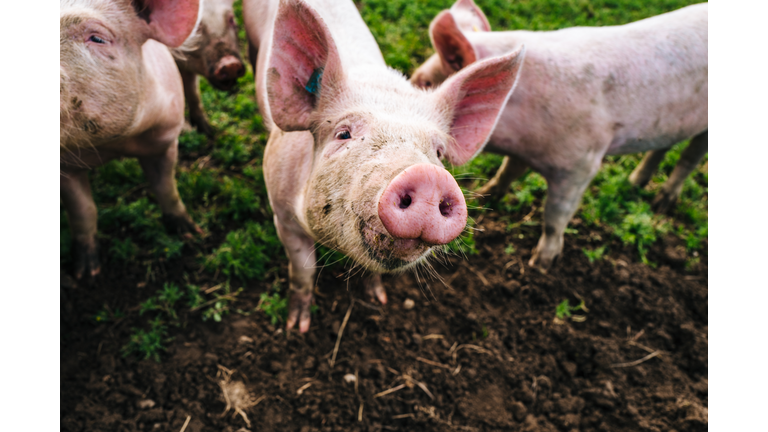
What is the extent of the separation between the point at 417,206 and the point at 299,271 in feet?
6.17

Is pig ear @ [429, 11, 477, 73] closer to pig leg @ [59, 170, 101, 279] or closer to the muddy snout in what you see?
the muddy snout

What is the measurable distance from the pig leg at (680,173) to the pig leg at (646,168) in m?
0.19

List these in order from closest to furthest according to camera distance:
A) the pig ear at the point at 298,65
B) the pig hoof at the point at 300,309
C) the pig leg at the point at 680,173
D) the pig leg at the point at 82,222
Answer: the pig ear at the point at 298,65, the pig leg at the point at 82,222, the pig hoof at the point at 300,309, the pig leg at the point at 680,173

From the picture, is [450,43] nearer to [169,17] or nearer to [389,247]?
[169,17]

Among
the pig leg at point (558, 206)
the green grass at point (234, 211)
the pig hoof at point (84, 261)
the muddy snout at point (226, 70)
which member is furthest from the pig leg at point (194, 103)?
the pig leg at point (558, 206)

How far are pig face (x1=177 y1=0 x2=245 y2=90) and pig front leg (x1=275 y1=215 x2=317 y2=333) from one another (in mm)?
1760

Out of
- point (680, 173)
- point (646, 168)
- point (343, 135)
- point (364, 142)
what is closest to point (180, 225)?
point (343, 135)

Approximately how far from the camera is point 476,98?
2527 millimetres

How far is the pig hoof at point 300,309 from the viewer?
3354 millimetres

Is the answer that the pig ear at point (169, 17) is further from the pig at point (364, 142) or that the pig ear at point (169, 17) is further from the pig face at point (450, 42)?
the pig face at point (450, 42)

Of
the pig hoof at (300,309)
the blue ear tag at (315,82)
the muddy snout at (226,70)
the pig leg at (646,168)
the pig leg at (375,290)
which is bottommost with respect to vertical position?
the pig leg at (646,168)

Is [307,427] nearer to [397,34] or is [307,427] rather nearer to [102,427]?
[102,427]

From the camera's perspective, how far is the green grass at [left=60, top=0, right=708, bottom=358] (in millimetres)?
3508

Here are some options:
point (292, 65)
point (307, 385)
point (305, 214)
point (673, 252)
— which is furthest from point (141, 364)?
point (673, 252)
